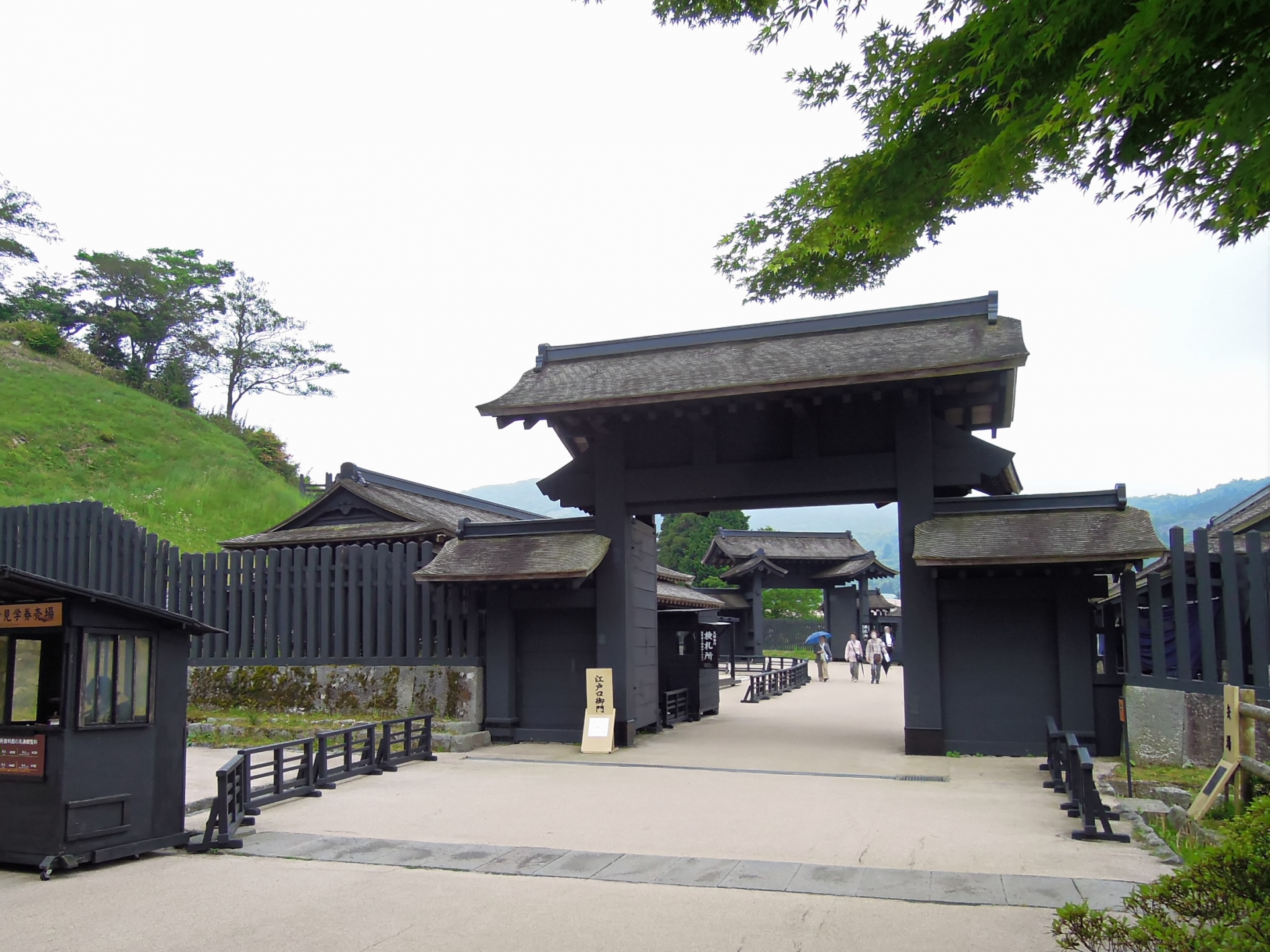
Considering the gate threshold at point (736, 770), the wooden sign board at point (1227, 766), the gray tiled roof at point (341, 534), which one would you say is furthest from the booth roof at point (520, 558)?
the wooden sign board at point (1227, 766)

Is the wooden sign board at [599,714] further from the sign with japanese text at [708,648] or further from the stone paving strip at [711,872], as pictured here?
the sign with japanese text at [708,648]

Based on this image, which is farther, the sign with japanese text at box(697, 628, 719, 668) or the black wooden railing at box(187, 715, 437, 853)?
the sign with japanese text at box(697, 628, 719, 668)

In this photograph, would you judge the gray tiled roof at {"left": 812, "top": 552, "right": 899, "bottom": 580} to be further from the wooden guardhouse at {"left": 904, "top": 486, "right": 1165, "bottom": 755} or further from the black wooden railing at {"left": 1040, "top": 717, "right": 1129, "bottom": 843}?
the black wooden railing at {"left": 1040, "top": 717, "right": 1129, "bottom": 843}

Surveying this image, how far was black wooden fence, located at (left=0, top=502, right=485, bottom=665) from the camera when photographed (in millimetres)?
17531

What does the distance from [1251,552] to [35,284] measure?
2636 inches

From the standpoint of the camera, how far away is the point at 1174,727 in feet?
40.9

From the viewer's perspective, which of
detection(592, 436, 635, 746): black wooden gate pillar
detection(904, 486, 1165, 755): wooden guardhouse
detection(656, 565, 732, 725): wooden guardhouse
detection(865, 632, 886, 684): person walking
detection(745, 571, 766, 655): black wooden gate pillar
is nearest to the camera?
detection(904, 486, 1165, 755): wooden guardhouse

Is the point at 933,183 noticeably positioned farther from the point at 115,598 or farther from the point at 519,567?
the point at 519,567

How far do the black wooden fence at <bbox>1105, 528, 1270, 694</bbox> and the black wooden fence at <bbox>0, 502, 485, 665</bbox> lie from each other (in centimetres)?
1058

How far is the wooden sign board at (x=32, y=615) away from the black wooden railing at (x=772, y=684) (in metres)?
20.6

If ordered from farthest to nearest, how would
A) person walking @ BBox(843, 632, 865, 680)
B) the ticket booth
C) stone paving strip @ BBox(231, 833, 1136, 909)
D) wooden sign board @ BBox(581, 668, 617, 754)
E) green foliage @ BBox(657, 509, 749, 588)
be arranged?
green foliage @ BBox(657, 509, 749, 588)
person walking @ BBox(843, 632, 865, 680)
wooden sign board @ BBox(581, 668, 617, 754)
the ticket booth
stone paving strip @ BBox(231, 833, 1136, 909)

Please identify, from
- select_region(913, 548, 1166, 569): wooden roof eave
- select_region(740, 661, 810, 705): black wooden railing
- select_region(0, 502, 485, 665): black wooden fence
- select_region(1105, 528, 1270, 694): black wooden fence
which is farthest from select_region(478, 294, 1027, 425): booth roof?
select_region(740, 661, 810, 705): black wooden railing

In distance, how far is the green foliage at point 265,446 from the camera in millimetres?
57938

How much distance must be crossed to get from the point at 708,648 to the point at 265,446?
42.2 m
